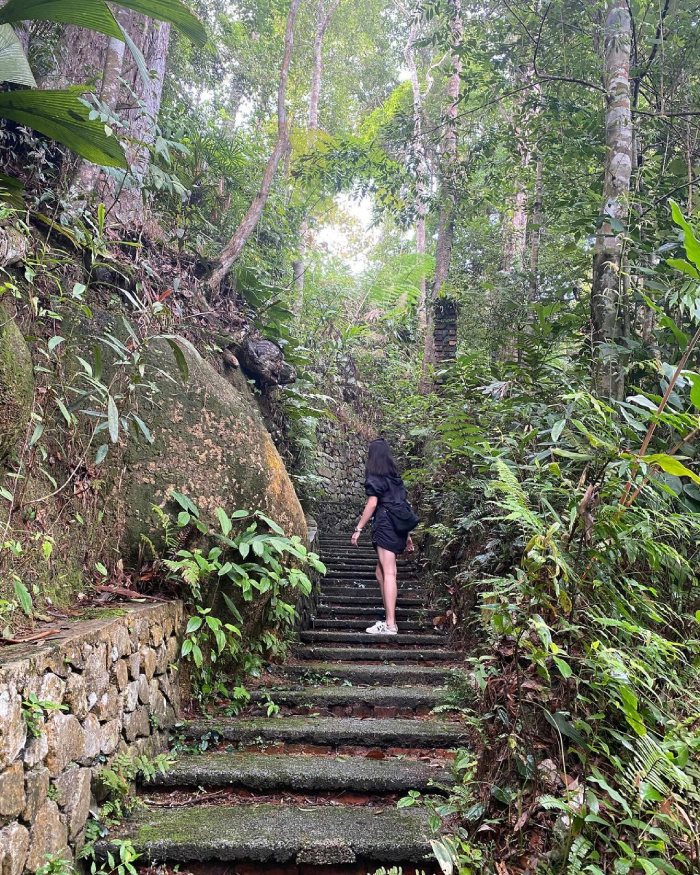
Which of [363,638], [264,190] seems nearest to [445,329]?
[264,190]

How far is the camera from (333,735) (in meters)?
3.09

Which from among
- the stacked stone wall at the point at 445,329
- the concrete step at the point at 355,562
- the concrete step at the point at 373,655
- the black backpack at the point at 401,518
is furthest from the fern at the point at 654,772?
the stacked stone wall at the point at 445,329

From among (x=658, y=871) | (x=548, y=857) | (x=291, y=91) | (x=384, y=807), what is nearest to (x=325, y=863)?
(x=384, y=807)

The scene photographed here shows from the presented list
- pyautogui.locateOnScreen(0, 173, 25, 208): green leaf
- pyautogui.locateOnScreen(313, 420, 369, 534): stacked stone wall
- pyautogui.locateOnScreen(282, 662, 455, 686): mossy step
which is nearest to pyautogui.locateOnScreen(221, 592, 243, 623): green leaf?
pyautogui.locateOnScreen(282, 662, 455, 686): mossy step

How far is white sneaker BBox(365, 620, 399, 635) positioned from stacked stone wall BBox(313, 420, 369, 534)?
517 cm

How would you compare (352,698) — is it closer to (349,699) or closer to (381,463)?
(349,699)

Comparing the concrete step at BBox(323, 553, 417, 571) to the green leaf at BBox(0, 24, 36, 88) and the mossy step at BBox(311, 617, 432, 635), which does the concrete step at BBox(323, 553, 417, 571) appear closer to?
the mossy step at BBox(311, 617, 432, 635)

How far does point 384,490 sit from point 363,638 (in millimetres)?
1301

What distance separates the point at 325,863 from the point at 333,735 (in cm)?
94

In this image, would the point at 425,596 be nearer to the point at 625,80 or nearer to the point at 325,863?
the point at 325,863

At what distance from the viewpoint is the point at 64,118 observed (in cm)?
308

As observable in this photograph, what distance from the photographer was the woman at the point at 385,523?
192 inches

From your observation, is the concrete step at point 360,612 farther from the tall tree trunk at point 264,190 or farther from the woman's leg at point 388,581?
the tall tree trunk at point 264,190

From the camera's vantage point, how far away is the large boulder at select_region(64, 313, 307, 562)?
3271 mm
